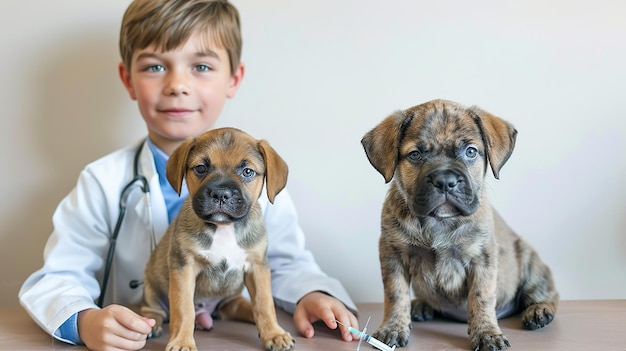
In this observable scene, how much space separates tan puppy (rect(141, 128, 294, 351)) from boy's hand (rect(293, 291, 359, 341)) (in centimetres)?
20

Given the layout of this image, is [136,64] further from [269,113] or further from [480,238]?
[480,238]

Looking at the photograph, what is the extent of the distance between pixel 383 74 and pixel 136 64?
1059mm

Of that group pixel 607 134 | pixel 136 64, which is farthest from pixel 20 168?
pixel 607 134

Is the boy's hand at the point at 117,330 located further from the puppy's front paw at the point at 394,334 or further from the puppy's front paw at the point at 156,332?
the puppy's front paw at the point at 394,334

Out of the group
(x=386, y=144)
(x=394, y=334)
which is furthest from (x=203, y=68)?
(x=394, y=334)

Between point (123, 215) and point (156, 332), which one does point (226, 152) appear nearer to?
point (156, 332)

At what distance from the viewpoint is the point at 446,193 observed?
6.01 ft

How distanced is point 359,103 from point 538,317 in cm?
123

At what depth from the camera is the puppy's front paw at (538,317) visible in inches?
85.8

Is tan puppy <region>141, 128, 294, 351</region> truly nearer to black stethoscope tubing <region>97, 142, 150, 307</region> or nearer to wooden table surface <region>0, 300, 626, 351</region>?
wooden table surface <region>0, 300, 626, 351</region>

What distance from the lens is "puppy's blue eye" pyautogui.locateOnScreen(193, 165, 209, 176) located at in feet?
6.48

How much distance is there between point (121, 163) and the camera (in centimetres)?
268

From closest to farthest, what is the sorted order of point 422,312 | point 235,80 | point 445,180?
point 445,180, point 422,312, point 235,80

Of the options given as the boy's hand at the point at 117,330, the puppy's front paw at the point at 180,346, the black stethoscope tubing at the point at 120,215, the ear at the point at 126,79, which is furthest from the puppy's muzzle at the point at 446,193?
the ear at the point at 126,79
